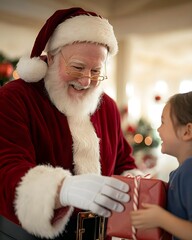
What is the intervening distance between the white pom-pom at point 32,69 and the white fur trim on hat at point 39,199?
1.39ft

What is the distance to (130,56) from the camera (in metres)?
5.02

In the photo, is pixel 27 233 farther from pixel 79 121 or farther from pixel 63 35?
pixel 63 35

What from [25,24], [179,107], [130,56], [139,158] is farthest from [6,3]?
[179,107]

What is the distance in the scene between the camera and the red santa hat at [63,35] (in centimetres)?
136

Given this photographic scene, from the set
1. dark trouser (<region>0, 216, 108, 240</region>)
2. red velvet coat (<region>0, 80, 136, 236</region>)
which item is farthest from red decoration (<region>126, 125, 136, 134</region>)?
dark trouser (<region>0, 216, 108, 240</region>)

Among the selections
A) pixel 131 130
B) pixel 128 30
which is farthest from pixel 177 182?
pixel 128 30

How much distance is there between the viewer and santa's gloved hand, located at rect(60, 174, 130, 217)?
2.94 feet

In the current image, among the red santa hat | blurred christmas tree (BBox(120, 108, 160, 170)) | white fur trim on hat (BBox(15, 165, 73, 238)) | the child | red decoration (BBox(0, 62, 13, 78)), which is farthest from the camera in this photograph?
blurred christmas tree (BBox(120, 108, 160, 170))

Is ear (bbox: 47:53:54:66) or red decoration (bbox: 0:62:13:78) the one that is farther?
red decoration (bbox: 0:62:13:78)

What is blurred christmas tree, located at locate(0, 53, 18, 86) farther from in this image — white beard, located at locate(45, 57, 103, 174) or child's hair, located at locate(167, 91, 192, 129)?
child's hair, located at locate(167, 91, 192, 129)

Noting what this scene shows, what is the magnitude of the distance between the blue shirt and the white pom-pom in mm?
679

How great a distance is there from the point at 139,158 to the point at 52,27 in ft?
9.08

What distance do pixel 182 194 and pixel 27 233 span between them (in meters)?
0.61

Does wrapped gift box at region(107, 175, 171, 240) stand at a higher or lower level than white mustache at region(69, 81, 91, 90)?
lower
